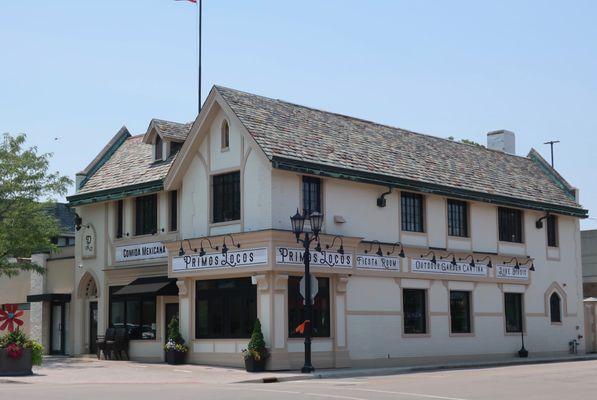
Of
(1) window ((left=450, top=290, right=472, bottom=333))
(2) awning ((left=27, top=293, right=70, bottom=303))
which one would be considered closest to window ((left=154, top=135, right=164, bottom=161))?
(2) awning ((left=27, top=293, right=70, bottom=303))

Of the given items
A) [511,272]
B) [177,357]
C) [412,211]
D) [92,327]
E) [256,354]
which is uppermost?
[412,211]

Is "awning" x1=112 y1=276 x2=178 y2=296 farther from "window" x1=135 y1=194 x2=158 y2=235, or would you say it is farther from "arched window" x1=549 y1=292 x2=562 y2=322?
"arched window" x1=549 y1=292 x2=562 y2=322

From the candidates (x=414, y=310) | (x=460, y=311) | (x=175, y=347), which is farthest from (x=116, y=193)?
(x=460, y=311)

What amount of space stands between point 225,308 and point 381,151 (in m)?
8.76

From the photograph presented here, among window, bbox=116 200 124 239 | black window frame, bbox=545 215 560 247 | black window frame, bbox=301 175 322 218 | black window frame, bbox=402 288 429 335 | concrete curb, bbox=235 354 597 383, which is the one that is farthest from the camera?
black window frame, bbox=545 215 560 247

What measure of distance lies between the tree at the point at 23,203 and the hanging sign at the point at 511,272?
1746 cm

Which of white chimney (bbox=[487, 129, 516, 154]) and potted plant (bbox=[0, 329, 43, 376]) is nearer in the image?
potted plant (bbox=[0, 329, 43, 376])

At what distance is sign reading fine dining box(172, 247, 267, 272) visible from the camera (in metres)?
27.1

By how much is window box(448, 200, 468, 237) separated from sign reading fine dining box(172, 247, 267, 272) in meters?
9.67

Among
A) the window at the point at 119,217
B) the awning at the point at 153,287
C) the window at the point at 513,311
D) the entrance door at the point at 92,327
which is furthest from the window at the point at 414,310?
the entrance door at the point at 92,327

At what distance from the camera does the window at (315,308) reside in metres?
27.7

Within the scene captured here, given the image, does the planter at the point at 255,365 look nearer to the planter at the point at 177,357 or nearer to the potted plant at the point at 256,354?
the potted plant at the point at 256,354

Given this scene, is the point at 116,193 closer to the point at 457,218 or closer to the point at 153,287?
the point at 153,287

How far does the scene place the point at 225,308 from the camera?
94.5ft
